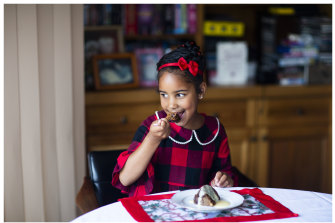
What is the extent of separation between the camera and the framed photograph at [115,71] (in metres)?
2.39

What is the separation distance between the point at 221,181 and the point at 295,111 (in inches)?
59.1

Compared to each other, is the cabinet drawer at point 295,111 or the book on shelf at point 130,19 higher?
the book on shelf at point 130,19

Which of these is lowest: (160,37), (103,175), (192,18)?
(103,175)

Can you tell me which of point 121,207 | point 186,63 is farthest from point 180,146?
point 121,207

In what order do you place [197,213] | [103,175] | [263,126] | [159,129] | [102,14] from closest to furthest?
[197,213], [159,129], [103,175], [102,14], [263,126]

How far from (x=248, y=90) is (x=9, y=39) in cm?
142

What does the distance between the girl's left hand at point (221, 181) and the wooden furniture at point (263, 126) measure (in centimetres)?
110

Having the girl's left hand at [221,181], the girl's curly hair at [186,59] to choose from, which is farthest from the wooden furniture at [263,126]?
the girl's left hand at [221,181]

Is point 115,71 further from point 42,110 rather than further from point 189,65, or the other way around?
point 189,65

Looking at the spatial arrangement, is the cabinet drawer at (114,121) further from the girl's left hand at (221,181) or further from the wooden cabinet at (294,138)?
the girl's left hand at (221,181)

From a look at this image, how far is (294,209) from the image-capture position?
1.08 metres

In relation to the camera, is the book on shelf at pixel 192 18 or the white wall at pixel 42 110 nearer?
the white wall at pixel 42 110

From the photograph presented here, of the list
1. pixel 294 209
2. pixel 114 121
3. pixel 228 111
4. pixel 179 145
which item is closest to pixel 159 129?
pixel 179 145

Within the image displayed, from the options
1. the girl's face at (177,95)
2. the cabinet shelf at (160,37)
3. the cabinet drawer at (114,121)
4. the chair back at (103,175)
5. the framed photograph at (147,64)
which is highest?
the cabinet shelf at (160,37)
